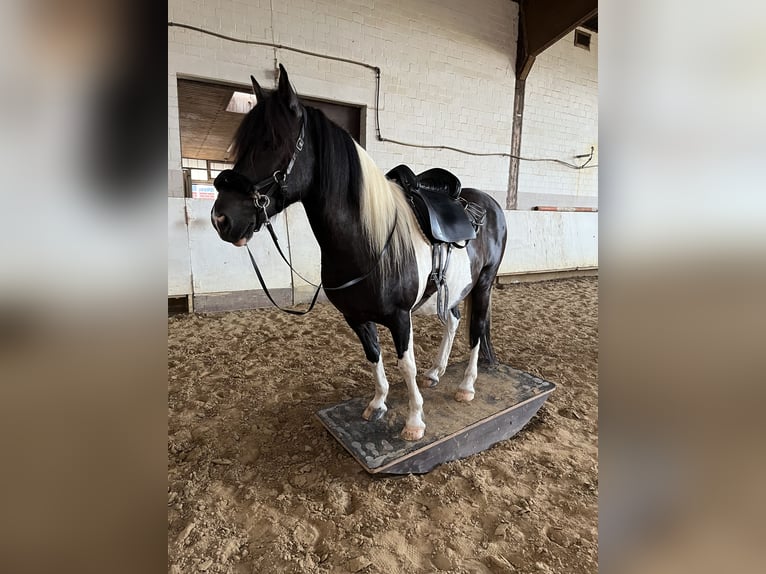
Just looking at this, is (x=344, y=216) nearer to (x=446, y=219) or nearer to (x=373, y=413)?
(x=446, y=219)

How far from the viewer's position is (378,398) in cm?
171

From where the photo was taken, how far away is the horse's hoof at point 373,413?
5.50 ft

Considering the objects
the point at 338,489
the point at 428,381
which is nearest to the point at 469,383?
the point at 428,381

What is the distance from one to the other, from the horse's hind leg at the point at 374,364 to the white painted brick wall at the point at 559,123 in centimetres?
514

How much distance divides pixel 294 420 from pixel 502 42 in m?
5.97

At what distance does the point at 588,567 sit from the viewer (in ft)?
3.55

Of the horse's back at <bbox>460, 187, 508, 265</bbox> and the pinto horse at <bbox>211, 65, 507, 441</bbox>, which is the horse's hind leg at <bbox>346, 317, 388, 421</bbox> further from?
the horse's back at <bbox>460, 187, 508, 265</bbox>

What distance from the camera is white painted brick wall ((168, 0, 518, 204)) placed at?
3.68m

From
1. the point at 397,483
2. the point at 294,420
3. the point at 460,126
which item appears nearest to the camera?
the point at 397,483

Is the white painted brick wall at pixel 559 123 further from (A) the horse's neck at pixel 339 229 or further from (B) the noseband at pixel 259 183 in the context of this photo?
(B) the noseband at pixel 259 183

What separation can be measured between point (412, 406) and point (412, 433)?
108 mm

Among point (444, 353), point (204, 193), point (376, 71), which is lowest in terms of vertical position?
point (444, 353)
